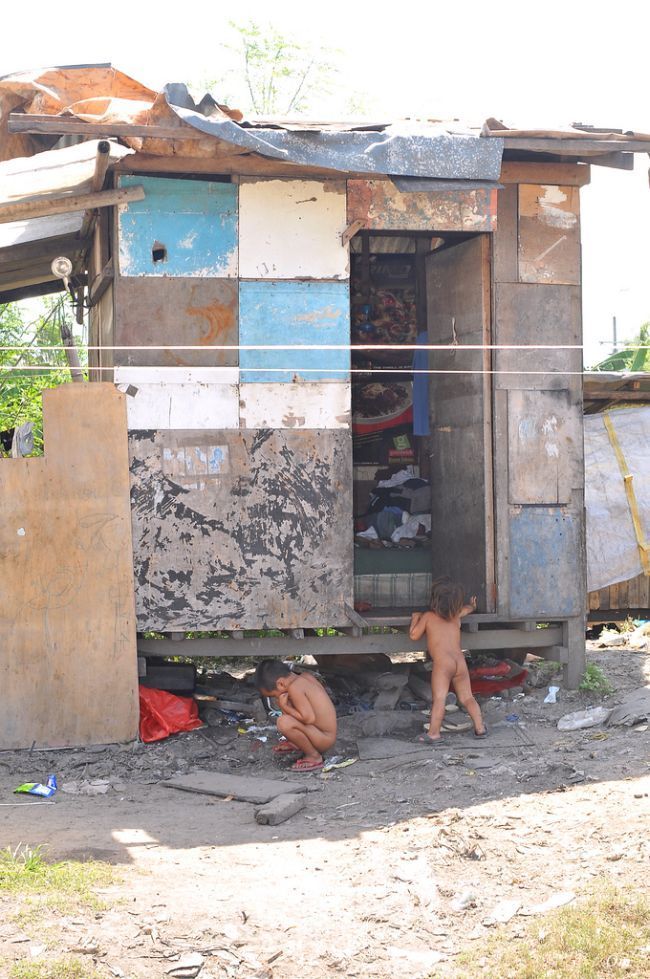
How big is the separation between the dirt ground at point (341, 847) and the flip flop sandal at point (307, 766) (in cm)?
12

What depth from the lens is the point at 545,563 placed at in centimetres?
821

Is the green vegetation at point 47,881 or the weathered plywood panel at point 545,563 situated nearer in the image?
the green vegetation at point 47,881

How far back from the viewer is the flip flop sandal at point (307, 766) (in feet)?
22.8

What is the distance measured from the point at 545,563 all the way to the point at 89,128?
4592mm

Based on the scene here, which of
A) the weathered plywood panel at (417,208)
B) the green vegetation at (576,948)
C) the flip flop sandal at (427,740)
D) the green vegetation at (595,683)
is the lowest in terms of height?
the flip flop sandal at (427,740)

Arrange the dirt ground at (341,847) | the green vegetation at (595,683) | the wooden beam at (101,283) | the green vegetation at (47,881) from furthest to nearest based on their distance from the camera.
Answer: the green vegetation at (595,683), the wooden beam at (101,283), the green vegetation at (47,881), the dirt ground at (341,847)

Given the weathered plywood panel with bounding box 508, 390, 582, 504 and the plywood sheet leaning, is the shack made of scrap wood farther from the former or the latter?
the plywood sheet leaning

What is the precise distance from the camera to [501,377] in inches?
319

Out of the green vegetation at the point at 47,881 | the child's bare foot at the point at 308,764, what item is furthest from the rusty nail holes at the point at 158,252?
the green vegetation at the point at 47,881

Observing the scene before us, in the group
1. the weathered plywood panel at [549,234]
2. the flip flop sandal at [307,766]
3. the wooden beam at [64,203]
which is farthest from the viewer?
the weathered plywood panel at [549,234]

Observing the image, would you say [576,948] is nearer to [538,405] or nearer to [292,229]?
[538,405]

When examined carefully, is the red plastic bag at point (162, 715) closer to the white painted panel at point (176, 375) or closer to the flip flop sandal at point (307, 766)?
the flip flop sandal at point (307, 766)

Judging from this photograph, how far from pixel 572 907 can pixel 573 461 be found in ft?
14.8

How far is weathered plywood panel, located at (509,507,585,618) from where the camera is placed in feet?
26.8
